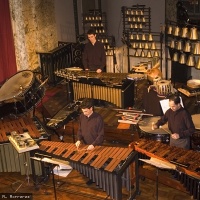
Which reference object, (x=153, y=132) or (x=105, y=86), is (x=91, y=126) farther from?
(x=105, y=86)

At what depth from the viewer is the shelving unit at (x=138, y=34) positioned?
37.8 ft

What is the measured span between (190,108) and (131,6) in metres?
5.37

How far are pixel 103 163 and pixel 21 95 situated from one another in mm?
2526

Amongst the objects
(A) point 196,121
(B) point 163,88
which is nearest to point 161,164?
(A) point 196,121

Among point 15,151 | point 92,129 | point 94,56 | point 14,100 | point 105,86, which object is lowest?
point 15,151

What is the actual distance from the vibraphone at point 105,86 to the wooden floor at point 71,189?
2418mm

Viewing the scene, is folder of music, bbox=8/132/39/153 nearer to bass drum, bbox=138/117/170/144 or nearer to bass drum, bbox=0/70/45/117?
bass drum, bbox=0/70/45/117

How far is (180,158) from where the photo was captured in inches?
241

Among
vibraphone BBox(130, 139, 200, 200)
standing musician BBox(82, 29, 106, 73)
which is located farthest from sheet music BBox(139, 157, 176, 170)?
standing musician BBox(82, 29, 106, 73)

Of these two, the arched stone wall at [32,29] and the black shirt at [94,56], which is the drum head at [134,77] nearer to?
the black shirt at [94,56]

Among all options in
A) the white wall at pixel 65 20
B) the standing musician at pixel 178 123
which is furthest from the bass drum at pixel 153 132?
the white wall at pixel 65 20

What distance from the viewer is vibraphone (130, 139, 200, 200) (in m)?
5.82

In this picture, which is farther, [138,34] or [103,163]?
[138,34]

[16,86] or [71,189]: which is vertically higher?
[16,86]
